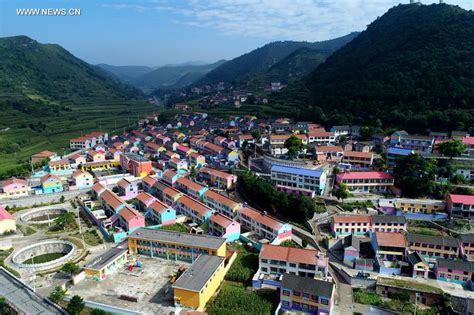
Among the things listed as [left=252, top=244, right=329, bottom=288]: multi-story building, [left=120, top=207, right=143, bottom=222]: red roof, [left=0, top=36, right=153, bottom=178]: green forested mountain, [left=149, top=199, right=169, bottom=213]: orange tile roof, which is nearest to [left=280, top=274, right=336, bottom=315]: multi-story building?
[left=252, top=244, right=329, bottom=288]: multi-story building

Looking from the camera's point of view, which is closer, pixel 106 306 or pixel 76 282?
pixel 106 306

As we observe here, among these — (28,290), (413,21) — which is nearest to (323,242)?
(28,290)

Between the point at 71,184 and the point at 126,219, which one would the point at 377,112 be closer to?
the point at 126,219

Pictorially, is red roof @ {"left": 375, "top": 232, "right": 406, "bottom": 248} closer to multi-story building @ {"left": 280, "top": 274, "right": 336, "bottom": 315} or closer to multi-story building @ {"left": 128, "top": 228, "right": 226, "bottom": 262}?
multi-story building @ {"left": 280, "top": 274, "right": 336, "bottom": 315}

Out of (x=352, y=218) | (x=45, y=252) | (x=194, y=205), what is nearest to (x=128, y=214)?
(x=194, y=205)

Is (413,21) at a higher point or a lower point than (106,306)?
higher

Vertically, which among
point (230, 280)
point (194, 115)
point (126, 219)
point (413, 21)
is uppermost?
point (413, 21)
